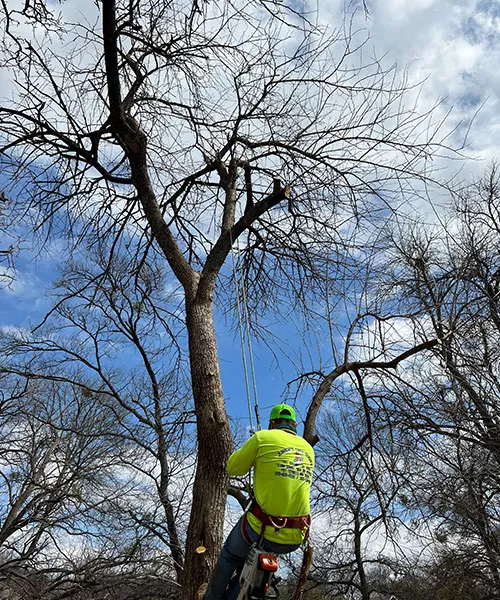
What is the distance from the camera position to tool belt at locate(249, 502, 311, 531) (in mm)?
3086

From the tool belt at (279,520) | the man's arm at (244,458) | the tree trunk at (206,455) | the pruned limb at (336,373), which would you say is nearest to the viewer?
the tool belt at (279,520)

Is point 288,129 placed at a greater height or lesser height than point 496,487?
greater

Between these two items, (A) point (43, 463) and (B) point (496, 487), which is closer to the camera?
(B) point (496, 487)

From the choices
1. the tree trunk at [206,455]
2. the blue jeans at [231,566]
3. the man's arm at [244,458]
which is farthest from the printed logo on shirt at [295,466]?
the tree trunk at [206,455]

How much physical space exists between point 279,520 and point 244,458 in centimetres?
41

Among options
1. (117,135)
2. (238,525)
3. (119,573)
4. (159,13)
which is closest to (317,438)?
(238,525)

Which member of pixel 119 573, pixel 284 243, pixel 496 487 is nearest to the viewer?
pixel 284 243

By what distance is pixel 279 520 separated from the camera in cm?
311

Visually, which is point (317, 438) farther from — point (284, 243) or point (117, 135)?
point (117, 135)

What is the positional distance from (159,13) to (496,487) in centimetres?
665

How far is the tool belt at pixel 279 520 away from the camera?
3086 mm

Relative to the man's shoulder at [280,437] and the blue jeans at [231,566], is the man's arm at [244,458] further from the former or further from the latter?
the blue jeans at [231,566]

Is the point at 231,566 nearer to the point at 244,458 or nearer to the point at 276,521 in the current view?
the point at 276,521

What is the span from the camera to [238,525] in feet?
10.9
